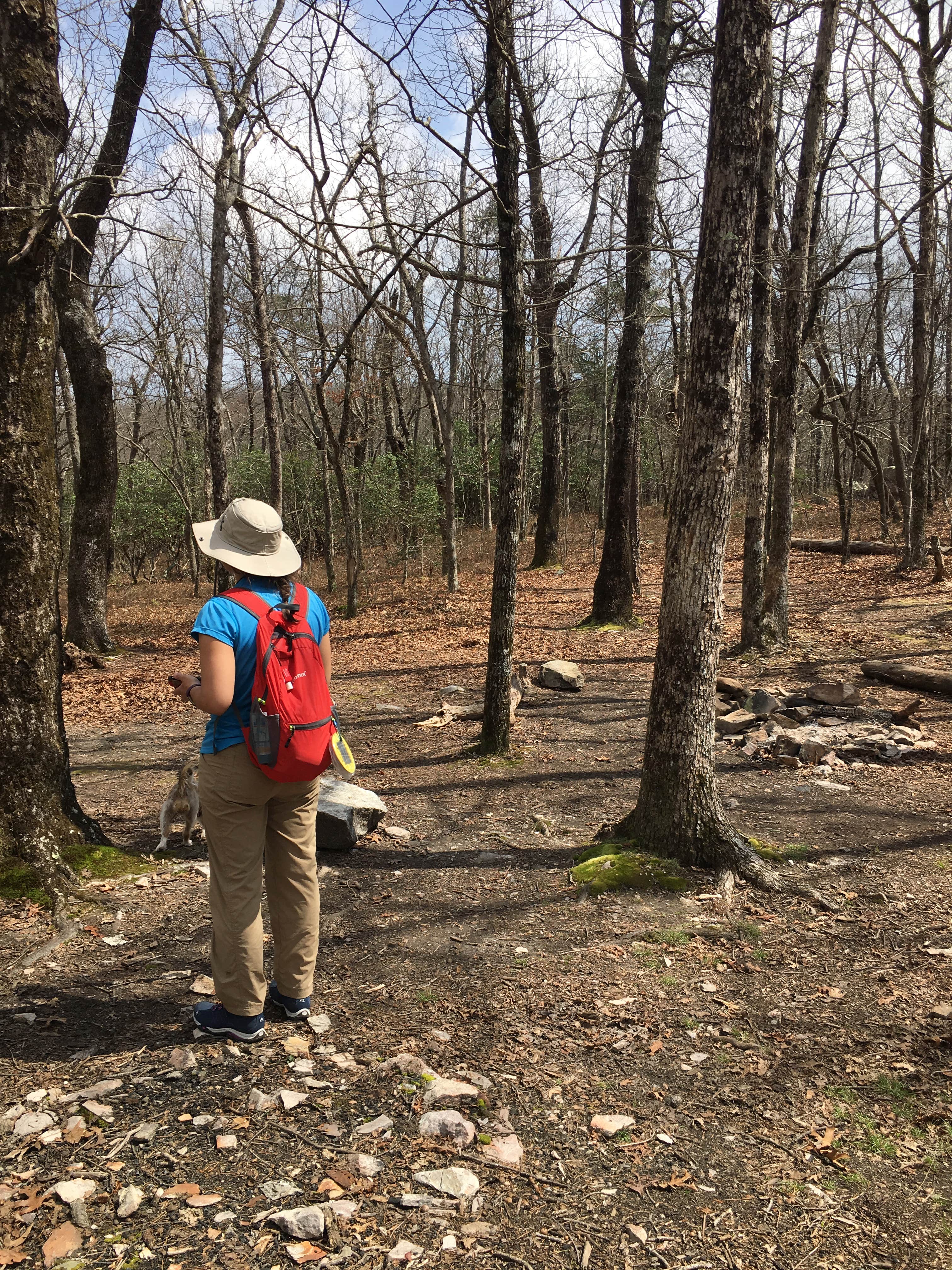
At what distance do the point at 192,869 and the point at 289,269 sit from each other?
14058 mm

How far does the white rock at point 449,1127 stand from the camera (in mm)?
2941

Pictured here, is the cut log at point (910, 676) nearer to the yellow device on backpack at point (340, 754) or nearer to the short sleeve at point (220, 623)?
the yellow device on backpack at point (340, 754)

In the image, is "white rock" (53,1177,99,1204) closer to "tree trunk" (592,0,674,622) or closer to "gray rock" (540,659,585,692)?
"gray rock" (540,659,585,692)

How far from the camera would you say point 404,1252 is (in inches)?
96.3

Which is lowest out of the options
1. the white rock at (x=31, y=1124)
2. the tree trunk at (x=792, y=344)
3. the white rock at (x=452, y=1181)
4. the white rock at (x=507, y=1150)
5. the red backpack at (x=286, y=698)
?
the white rock at (x=507, y=1150)

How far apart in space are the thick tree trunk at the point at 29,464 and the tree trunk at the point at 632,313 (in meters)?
8.02

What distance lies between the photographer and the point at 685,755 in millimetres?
4918

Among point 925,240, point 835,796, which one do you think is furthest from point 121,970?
point 925,240

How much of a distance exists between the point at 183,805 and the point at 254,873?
277cm

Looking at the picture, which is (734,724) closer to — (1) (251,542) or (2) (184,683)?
(1) (251,542)

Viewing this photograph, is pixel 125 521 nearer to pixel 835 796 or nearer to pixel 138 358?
pixel 138 358

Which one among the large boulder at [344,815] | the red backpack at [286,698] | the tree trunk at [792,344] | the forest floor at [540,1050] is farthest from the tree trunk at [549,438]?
the red backpack at [286,698]

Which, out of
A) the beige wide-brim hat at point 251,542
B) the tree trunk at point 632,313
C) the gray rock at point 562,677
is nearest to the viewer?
the beige wide-brim hat at point 251,542

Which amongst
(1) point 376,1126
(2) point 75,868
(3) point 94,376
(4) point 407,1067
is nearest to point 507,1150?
(1) point 376,1126
